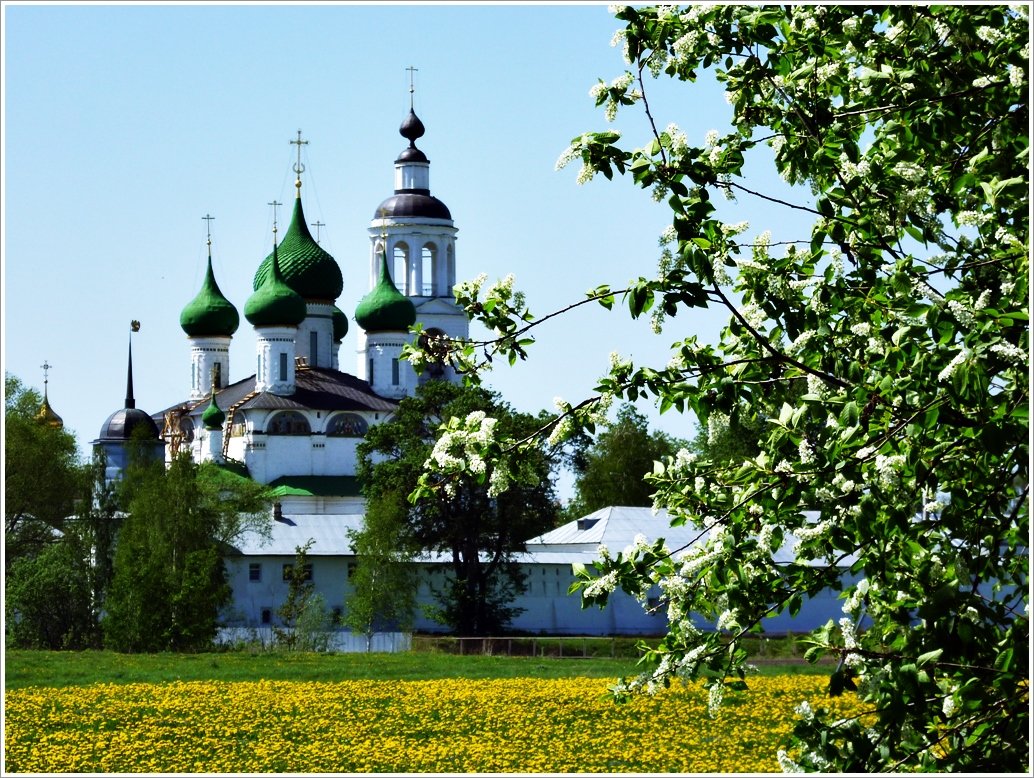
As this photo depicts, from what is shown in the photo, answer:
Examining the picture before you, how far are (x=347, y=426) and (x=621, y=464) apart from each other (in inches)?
427

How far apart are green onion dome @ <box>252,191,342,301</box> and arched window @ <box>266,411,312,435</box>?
19.6ft

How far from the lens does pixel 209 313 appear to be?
227ft

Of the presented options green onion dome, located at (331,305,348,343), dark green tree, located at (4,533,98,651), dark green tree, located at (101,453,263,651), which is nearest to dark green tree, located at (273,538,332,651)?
dark green tree, located at (101,453,263,651)

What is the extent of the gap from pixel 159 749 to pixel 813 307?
10.8m

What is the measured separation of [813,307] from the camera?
5.36 m

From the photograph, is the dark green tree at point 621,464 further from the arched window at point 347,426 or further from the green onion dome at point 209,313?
the green onion dome at point 209,313

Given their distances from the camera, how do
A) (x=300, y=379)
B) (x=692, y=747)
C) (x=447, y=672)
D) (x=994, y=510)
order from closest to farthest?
(x=994, y=510), (x=692, y=747), (x=447, y=672), (x=300, y=379)

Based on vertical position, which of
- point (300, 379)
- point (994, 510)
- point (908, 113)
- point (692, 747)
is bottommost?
point (692, 747)

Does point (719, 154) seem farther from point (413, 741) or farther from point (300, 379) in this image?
point (300, 379)

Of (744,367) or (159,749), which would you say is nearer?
(744,367)

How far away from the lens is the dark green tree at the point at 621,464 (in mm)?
63025

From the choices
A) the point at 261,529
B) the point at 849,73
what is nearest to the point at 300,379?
the point at 261,529

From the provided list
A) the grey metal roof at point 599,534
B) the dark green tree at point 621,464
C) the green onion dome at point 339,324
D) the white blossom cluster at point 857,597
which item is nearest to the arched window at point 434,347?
the white blossom cluster at point 857,597

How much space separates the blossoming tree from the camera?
4.65 m
